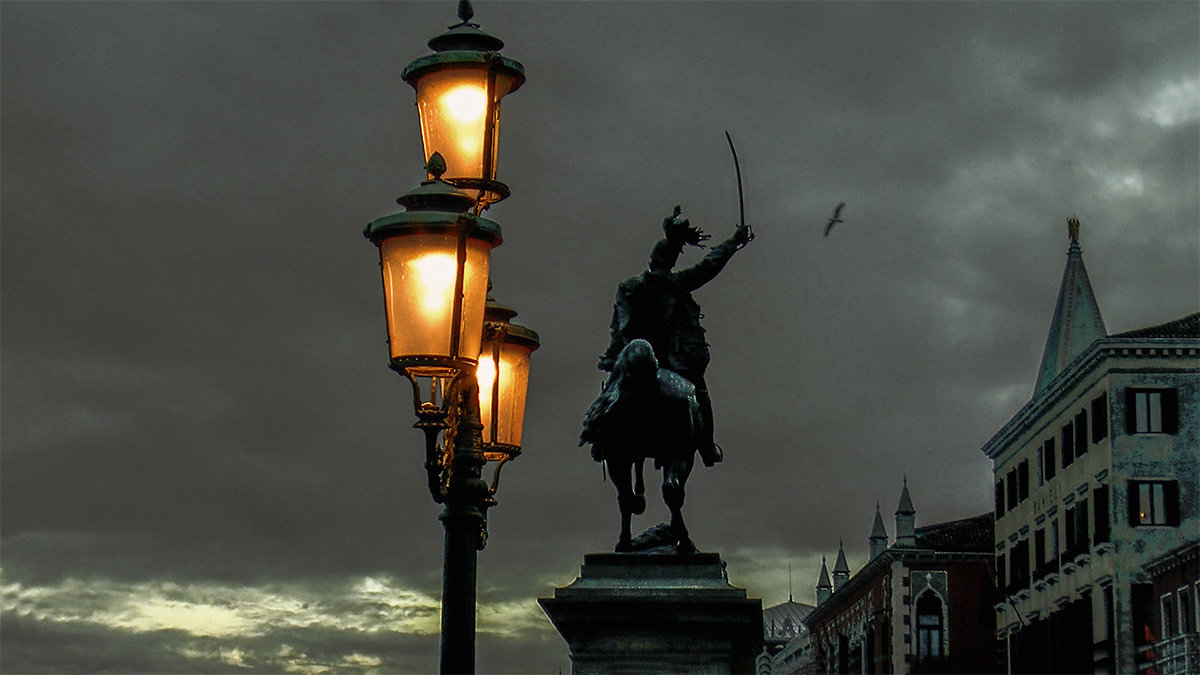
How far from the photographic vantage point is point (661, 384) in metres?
13.5

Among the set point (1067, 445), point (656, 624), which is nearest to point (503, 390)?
point (656, 624)

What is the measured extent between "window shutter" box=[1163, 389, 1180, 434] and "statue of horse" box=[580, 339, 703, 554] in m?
47.8

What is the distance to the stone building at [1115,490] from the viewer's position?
57.7 meters

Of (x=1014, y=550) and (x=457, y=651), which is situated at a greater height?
(x=1014, y=550)

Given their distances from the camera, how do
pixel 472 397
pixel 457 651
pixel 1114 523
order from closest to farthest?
pixel 457 651, pixel 472 397, pixel 1114 523

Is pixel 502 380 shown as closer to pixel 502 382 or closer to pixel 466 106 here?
pixel 502 382

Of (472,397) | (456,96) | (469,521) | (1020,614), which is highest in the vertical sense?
(1020,614)

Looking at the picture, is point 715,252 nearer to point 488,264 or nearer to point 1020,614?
point 488,264

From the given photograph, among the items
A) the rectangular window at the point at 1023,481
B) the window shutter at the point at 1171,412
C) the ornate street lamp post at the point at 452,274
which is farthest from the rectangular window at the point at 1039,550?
the ornate street lamp post at the point at 452,274

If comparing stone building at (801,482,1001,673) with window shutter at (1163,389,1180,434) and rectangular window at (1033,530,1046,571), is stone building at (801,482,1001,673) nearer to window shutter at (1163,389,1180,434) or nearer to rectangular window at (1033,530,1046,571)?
rectangular window at (1033,530,1046,571)

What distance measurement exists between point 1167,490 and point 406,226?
51456mm

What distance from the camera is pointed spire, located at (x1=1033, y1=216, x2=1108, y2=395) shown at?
223 ft

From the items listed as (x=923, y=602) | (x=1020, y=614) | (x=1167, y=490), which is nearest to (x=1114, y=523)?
(x=1167, y=490)

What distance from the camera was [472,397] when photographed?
10836 millimetres
